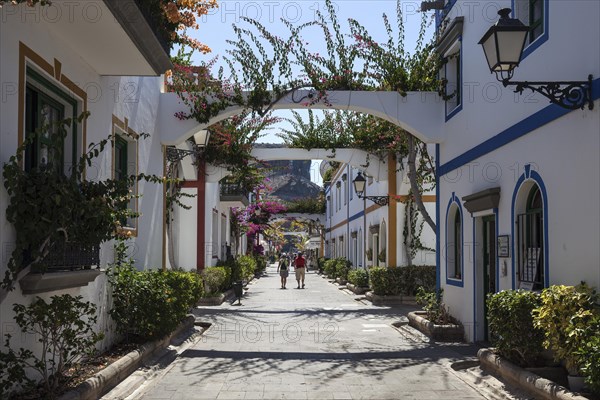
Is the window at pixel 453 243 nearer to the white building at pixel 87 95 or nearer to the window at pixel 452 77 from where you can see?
Result: the window at pixel 452 77

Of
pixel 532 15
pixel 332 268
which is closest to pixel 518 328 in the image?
pixel 532 15

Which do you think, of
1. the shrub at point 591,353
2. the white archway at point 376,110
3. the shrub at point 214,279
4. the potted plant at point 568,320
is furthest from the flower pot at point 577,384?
the shrub at point 214,279

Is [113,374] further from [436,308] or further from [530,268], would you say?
[436,308]

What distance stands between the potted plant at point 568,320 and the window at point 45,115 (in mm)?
4822

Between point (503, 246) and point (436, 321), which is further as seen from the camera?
point (436, 321)

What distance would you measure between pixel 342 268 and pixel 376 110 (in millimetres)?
19692

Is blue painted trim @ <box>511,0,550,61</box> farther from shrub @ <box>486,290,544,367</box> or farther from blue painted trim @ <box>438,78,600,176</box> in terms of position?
shrub @ <box>486,290,544,367</box>

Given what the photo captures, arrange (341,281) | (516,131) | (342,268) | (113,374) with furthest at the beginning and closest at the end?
(342,268)
(341,281)
(516,131)
(113,374)

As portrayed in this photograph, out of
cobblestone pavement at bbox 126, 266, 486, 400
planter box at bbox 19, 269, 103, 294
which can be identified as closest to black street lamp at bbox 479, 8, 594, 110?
cobblestone pavement at bbox 126, 266, 486, 400

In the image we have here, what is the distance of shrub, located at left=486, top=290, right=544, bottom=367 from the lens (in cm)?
721

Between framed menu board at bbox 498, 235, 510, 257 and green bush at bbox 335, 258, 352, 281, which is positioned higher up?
framed menu board at bbox 498, 235, 510, 257

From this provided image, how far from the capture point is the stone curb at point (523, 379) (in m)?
6.02

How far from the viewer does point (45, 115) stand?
23.8ft

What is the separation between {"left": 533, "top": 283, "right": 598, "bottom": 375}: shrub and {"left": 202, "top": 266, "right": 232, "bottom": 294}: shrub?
43.4 feet
